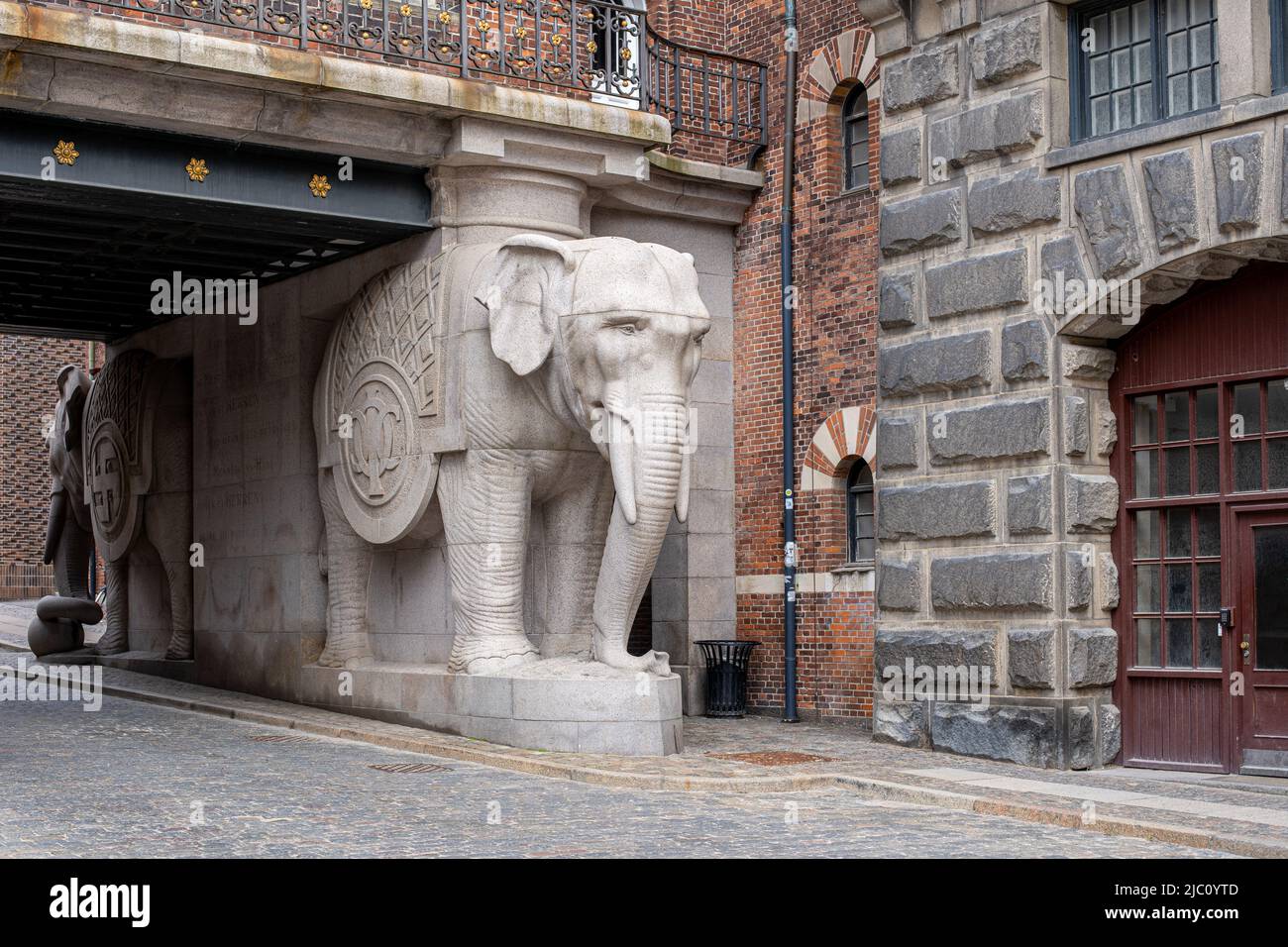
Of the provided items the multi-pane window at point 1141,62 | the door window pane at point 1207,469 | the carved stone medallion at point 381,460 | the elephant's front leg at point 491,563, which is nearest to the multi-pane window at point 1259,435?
the door window pane at point 1207,469

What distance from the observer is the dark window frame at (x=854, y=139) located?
63.1 feet

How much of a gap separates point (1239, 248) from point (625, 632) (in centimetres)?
606

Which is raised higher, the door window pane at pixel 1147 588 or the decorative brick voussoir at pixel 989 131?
the decorative brick voussoir at pixel 989 131

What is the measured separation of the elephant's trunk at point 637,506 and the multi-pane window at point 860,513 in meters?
3.66

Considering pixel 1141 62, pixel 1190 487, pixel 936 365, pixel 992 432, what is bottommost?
pixel 1190 487

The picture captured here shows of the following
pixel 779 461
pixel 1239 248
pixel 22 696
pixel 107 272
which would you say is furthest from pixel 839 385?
pixel 22 696

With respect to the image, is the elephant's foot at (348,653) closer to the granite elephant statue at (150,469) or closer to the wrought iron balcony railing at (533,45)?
the granite elephant statue at (150,469)

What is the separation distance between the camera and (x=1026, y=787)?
13.6 meters

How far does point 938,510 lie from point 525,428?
12.5 ft

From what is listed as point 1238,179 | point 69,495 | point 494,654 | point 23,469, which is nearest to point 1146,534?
point 1238,179

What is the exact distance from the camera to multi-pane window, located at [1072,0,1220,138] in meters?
14.4

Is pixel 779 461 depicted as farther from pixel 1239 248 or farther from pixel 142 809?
pixel 142 809

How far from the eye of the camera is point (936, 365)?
16.2m

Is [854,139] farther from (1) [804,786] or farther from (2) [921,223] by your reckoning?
(1) [804,786]
